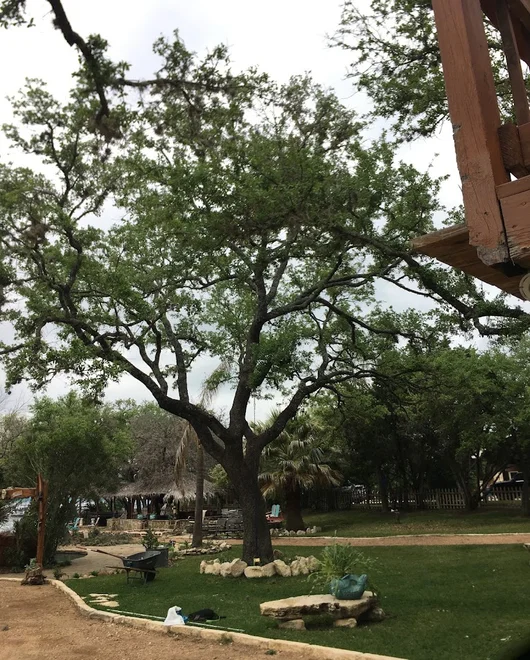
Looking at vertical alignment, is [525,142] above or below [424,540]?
above

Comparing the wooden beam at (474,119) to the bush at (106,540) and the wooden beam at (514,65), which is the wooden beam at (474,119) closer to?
the wooden beam at (514,65)

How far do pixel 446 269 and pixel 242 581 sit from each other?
8.11 metres

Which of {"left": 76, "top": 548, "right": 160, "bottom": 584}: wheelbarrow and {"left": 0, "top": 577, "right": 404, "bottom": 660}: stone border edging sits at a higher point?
{"left": 76, "top": 548, "right": 160, "bottom": 584}: wheelbarrow

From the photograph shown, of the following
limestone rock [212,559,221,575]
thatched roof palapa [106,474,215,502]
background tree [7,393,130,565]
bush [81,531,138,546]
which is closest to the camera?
limestone rock [212,559,221,575]

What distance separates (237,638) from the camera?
7.53 meters

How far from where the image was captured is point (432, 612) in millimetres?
8297

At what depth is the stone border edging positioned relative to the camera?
6307 mm

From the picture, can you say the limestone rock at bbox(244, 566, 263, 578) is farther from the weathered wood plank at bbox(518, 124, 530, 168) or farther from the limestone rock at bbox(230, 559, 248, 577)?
the weathered wood plank at bbox(518, 124, 530, 168)

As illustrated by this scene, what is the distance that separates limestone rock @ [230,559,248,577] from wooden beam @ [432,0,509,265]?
12436mm

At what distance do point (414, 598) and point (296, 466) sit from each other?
599 inches

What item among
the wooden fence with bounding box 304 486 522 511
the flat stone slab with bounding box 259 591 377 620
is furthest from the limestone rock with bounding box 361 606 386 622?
the wooden fence with bounding box 304 486 522 511

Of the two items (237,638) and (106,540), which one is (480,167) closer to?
(237,638)

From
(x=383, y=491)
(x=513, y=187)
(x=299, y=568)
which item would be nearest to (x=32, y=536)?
(x=299, y=568)

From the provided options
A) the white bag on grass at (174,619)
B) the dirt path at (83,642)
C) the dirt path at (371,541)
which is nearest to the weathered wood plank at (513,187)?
the dirt path at (83,642)
